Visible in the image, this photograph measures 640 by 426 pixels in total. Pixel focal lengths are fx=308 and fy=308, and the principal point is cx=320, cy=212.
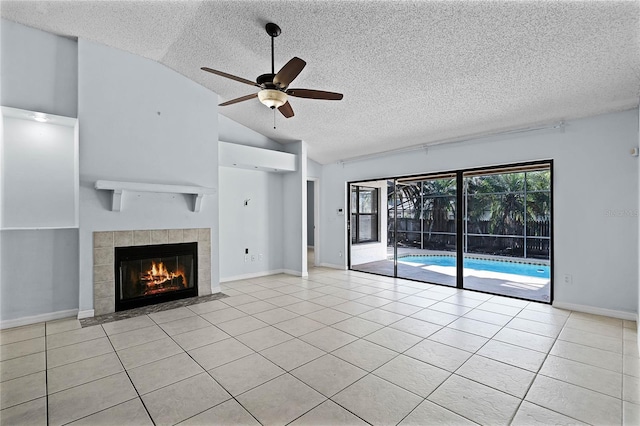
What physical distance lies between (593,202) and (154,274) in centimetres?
603

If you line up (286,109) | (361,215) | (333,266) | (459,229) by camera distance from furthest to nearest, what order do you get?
(361,215) → (333,266) → (459,229) → (286,109)

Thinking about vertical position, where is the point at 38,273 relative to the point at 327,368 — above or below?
above

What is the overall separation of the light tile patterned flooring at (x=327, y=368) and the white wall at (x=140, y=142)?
1317mm

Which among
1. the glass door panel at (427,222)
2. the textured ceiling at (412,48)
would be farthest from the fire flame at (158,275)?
the glass door panel at (427,222)

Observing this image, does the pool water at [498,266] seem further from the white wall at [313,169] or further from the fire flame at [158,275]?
the fire flame at [158,275]

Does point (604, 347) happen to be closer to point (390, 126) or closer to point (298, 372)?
point (298, 372)

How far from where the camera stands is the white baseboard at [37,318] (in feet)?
11.5

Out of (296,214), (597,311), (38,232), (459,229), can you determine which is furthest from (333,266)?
(38,232)

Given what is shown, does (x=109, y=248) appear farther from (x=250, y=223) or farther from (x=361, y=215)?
(x=361, y=215)

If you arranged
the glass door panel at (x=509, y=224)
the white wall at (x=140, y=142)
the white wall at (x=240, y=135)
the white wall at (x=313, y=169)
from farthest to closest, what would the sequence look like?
the white wall at (x=313, y=169), the glass door panel at (x=509, y=224), the white wall at (x=240, y=135), the white wall at (x=140, y=142)

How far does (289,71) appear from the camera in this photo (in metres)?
2.70

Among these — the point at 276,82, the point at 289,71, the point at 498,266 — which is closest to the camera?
the point at 289,71

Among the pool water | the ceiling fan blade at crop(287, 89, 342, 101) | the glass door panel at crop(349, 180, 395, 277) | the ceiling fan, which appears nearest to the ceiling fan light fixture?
the ceiling fan

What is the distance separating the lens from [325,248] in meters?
7.52
